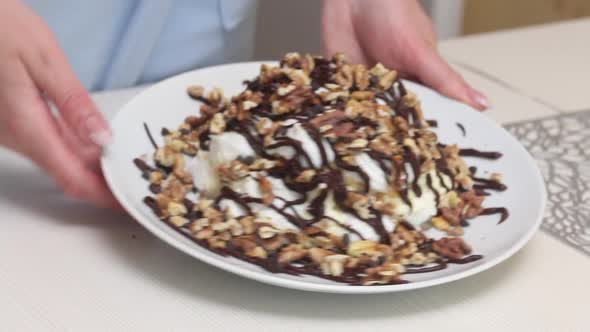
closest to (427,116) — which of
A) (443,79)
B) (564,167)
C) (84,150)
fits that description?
(443,79)

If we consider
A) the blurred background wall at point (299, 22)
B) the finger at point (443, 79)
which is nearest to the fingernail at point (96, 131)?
the finger at point (443, 79)

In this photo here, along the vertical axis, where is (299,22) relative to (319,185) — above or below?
below

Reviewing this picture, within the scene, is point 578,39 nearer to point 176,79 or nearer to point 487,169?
point 487,169

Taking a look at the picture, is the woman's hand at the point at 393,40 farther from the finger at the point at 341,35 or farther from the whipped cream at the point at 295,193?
the whipped cream at the point at 295,193

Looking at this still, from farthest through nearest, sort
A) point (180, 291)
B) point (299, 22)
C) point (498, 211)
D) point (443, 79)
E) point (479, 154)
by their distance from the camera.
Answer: point (299, 22) → point (443, 79) → point (479, 154) → point (498, 211) → point (180, 291)

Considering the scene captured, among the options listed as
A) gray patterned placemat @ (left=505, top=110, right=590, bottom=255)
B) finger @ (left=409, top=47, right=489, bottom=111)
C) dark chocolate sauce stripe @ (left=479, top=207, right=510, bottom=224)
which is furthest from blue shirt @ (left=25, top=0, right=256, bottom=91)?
dark chocolate sauce stripe @ (left=479, top=207, right=510, bottom=224)

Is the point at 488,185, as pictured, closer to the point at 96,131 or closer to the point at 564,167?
the point at 564,167

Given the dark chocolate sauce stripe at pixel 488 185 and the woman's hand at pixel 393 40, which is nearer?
the dark chocolate sauce stripe at pixel 488 185
